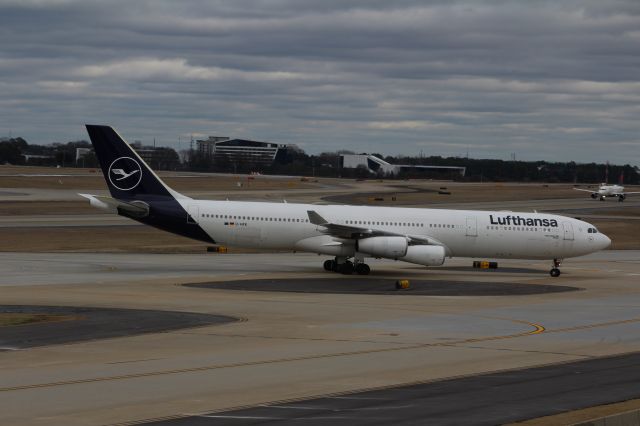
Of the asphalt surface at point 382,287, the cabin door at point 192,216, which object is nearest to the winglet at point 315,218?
the asphalt surface at point 382,287

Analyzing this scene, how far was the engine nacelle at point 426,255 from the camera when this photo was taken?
50.7 m

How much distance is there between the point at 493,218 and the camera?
5453 centimetres

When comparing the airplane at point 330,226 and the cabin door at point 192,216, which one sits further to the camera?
the cabin door at point 192,216

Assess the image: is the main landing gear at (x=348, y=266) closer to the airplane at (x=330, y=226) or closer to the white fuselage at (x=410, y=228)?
the airplane at (x=330, y=226)

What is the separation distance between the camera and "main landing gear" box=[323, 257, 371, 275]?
52406 mm

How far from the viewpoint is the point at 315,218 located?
51.2 meters

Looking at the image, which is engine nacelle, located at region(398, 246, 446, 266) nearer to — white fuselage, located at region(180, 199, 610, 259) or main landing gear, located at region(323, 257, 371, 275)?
main landing gear, located at region(323, 257, 371, 275)

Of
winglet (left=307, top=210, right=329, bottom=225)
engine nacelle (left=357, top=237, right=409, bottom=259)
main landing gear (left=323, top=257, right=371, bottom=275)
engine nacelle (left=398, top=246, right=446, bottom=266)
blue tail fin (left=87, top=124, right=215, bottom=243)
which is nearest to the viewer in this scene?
engine nacelle (left=357, top=237, right=409, bottom=259)

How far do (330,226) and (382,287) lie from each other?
5795mm

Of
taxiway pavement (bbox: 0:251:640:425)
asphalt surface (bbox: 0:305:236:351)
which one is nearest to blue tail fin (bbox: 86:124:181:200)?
taxiway pavement (bbox: 0:251:640:425)

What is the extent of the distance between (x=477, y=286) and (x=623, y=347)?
1840cm

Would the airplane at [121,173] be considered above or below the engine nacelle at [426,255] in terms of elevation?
above

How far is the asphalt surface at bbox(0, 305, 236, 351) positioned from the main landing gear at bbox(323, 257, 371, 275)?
744 inches

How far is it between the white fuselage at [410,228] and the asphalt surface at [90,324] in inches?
707
